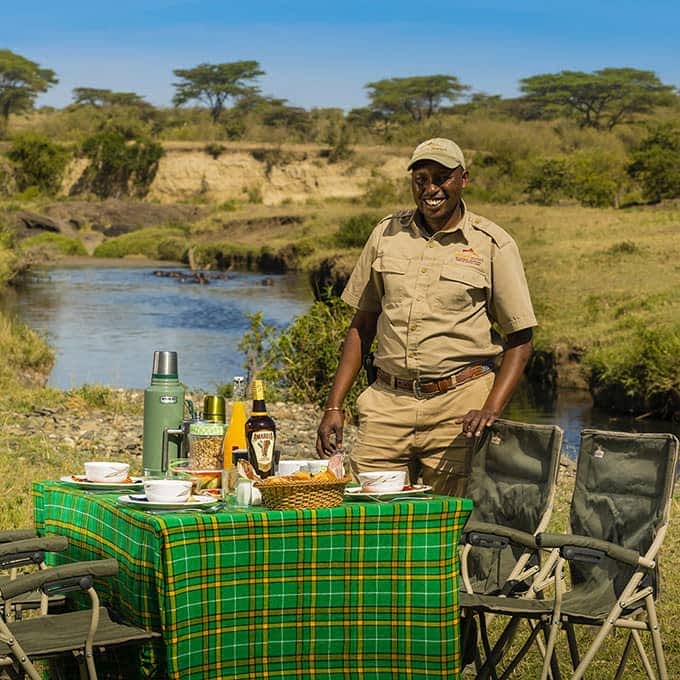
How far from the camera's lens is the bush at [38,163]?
6253 cm

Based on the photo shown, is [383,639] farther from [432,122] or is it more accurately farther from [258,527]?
[432,122]

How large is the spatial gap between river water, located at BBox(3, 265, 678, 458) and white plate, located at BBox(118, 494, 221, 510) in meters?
11.0

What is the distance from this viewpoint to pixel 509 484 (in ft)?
15.9

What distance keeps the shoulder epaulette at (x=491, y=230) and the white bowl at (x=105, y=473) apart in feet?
5.02

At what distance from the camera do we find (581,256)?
97.8 feet

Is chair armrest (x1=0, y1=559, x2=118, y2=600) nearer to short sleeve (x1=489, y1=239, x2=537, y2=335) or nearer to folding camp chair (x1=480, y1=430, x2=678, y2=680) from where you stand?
folding camp chair (x1=480, y1=430, x2=678, y2=680)

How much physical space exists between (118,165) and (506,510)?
206 feet

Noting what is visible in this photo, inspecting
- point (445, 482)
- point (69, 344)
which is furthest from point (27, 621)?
point (69, 344)

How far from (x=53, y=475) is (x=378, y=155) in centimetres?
6067

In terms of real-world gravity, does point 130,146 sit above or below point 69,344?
above

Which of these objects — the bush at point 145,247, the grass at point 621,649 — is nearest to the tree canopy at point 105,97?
the bush at point 145,247

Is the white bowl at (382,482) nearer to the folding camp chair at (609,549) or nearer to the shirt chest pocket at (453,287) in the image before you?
the folding camp chair at (609,549)

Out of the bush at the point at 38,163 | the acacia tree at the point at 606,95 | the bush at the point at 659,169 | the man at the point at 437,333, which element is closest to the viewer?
the man at the point at 437,333

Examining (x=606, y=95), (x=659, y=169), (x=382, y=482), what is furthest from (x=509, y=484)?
(x=606, y=95)
